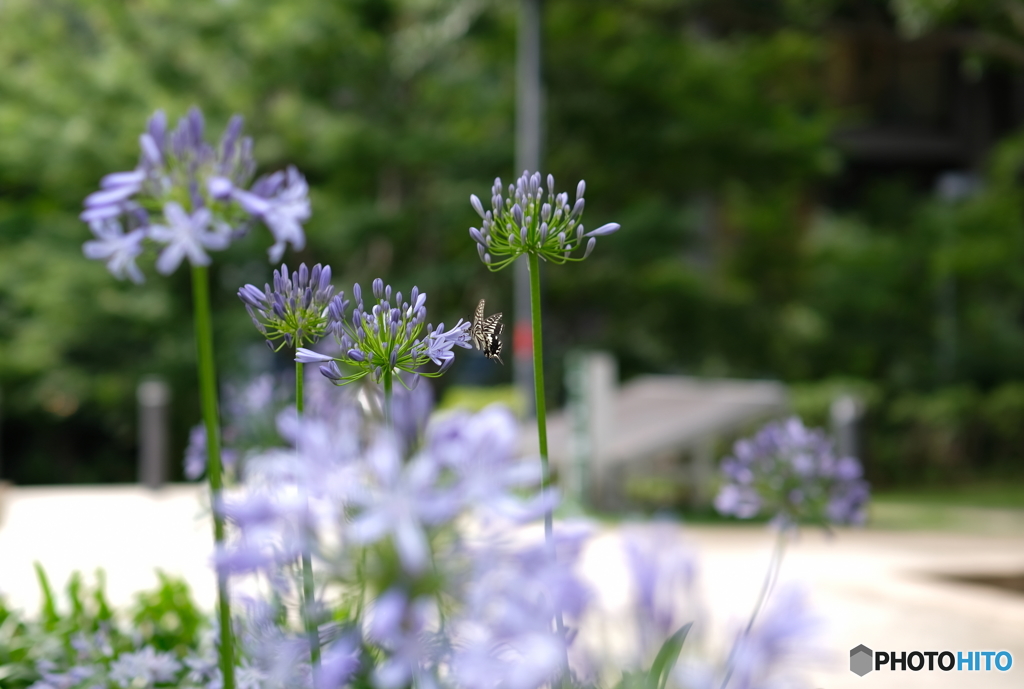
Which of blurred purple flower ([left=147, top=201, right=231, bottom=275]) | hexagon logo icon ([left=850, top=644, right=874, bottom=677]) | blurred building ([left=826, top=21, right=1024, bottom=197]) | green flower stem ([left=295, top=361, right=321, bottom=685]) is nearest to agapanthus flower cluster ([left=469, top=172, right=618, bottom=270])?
blurred purple flower ([left=147, top=201, right=231, bottom=275])

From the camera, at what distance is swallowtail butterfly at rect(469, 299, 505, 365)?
1.72m

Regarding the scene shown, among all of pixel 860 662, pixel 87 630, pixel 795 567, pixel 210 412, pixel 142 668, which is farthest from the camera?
pixel 795 567

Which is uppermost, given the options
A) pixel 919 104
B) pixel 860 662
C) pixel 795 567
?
pixel 919 104

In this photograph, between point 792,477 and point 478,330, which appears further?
point 792,477

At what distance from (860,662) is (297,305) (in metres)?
3.76

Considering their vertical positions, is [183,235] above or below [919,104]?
below

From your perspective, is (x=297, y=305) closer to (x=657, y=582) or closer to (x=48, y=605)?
(x=657, y=582)

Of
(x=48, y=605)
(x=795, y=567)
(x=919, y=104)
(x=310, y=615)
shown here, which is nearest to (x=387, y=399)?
(x=310, y=615)

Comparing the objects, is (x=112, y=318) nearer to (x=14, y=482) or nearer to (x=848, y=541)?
(x=14, y=482)

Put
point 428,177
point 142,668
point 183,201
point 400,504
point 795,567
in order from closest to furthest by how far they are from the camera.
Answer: point 400,504 < point 183,201 < point 142,668 < point 795,567 < point 428,177

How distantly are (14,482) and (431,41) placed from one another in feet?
30.8

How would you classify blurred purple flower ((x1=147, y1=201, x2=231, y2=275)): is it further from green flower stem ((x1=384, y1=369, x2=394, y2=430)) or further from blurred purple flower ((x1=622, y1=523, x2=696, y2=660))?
blurred purple flower ((x1=622, y1=523, x2=696, y2=660))

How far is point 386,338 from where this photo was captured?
1.46 metres

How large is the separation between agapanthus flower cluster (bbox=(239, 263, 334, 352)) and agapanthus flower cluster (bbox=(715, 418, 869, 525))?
3.78ft
